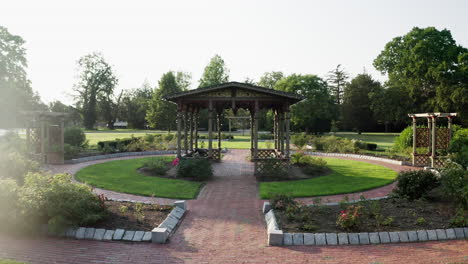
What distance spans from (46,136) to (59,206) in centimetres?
1528

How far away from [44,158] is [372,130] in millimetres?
55898

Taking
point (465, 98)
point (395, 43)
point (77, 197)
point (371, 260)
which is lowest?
point (371, 260)

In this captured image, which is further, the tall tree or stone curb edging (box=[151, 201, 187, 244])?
the tall tree

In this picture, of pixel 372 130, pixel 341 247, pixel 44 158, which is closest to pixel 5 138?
pixel 44 158

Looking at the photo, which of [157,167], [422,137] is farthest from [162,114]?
[422,137]

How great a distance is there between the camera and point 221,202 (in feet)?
32.6

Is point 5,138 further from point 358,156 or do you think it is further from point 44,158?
point 358,156

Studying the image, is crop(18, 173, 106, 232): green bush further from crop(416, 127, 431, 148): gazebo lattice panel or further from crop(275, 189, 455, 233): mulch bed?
crop(416, 127, 431, 148): gazebo lattice panel

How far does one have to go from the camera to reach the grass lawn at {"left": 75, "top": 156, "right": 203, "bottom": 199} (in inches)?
432

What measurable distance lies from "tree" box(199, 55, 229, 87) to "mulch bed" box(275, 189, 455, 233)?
150ft

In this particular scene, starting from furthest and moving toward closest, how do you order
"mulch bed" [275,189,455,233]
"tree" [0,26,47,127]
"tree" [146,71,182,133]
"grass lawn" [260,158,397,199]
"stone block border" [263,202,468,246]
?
"tree" [146,71,182,133] → "tree" [0,26,47,127] → "grass lawn" [260,158,397,199] → "mulch bed" [275,189,455,233] → "stone block border" [263,202,468,246]

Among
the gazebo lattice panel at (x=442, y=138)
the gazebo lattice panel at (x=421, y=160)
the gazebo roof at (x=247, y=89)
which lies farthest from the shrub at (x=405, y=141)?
the gazebo roof at (x=247, y=89)

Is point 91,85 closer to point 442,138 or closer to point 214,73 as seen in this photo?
point 214,73


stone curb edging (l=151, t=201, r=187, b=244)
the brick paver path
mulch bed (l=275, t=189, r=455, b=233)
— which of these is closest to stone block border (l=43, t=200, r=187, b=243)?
stone curb edging (l=151, t=201, r=187, b=244)
